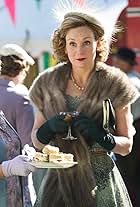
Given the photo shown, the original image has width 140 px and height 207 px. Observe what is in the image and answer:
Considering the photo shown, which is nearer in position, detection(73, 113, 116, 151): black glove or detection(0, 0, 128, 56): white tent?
detection(73, 113, 116, 151): black glove

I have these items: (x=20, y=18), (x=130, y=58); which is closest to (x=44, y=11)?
(x=20, y=18)

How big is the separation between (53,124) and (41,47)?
3.81 meters

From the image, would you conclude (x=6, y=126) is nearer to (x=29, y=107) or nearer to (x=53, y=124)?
(x=53, y=124)

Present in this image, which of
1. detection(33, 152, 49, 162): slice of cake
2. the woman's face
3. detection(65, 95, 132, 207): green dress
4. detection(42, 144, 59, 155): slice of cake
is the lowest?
detection(65, 95, 132, 207): green dress

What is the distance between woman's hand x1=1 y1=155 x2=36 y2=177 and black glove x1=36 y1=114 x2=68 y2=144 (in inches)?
5.9

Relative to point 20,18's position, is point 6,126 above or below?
below

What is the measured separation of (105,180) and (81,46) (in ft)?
2.26

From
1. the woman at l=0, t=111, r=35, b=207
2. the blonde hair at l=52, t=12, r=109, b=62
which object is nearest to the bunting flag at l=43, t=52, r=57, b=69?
the blonde hair at l=52, t=12, r=109, b=62

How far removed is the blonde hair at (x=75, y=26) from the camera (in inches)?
138

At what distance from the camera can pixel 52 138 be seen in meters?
3.47

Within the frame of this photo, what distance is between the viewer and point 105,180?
3.46 m

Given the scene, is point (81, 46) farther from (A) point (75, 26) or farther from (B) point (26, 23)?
(B) point (26, 23)

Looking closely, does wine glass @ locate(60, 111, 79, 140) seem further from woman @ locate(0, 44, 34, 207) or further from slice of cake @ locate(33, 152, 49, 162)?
woman @ locate(0, 44, 34, 207)

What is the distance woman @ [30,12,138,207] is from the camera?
3.41 meters
